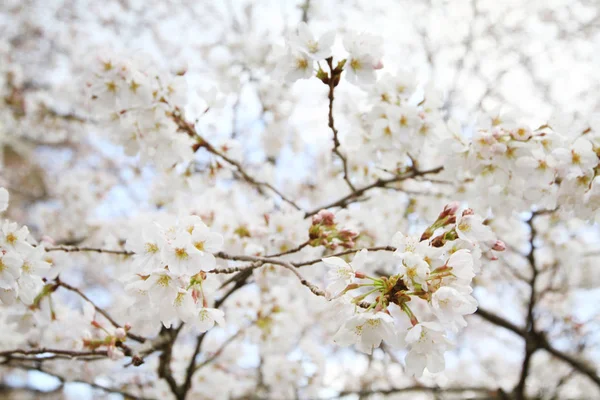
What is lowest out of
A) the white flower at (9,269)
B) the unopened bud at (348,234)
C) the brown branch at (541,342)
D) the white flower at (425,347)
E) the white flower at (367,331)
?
the white flower at (425,347)

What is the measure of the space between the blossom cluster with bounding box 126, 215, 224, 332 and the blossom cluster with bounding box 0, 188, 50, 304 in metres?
0.38

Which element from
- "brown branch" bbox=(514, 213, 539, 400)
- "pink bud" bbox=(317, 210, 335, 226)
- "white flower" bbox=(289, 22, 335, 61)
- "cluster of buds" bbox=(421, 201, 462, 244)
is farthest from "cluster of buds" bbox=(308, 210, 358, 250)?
"brown branch" bbox=(514, 213, 539, 400)

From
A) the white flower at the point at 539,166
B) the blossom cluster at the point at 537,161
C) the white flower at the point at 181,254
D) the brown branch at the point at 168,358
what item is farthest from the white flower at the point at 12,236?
the white flower at the point at 539,166

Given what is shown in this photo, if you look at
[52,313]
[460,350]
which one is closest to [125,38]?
[52,313]

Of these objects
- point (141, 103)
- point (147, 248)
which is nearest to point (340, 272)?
point (147, 248)

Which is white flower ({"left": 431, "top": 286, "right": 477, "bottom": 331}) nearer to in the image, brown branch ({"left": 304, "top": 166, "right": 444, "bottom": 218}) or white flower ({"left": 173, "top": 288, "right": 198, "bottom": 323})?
white flower ({"left": 173, "top": 288, "right": 198, "bottom": 323})

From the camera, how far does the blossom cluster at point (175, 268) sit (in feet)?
3.90

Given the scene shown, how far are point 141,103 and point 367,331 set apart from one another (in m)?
1.42

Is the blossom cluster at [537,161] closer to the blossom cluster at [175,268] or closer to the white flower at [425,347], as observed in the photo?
the white flower at [425,347]

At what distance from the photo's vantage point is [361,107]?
8.08 ft

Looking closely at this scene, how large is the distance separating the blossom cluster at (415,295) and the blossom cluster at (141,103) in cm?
120

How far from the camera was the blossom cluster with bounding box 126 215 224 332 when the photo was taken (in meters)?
1.19

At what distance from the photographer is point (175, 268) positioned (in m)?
1.17

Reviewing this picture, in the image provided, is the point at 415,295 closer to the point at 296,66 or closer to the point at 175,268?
the point at 175,268
